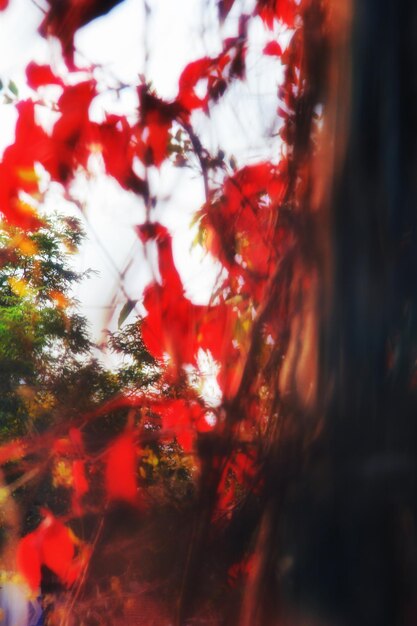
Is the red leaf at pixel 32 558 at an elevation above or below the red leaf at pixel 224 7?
below

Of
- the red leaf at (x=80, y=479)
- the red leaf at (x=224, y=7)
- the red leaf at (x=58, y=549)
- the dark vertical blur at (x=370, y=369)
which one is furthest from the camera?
the red leaf at (x=80, y=479)

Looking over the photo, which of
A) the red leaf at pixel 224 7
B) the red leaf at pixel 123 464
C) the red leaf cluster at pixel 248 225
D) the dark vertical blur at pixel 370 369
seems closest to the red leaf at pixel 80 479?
the red leaf at pixel 123 464

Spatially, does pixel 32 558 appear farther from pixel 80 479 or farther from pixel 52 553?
pixel 52 553

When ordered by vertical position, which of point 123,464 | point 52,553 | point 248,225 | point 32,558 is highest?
point 248,225

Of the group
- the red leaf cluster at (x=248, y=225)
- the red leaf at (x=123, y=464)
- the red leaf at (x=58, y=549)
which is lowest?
the red leaf at (x=58, y=549)

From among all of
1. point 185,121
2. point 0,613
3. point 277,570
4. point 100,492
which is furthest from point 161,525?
point 0,613

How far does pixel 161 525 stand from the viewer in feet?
7.98

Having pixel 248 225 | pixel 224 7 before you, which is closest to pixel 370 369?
pixel 248 225

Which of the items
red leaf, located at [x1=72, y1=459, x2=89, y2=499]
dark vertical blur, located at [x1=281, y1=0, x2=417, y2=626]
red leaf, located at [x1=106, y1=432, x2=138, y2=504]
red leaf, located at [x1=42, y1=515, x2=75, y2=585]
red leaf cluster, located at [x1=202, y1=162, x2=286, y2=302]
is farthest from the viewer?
red leaf, located at [x1=72, y1=459, x2=89, y2=499]

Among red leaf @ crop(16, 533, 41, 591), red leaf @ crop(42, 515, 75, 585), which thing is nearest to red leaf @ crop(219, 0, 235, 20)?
red leaf @ crop(42, 515, 75, 585)

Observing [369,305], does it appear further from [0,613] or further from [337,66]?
[0,613]

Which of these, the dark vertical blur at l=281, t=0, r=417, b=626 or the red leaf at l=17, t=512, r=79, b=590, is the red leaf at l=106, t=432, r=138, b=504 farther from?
the dark vertical blur at l=281, t=0, r=417, b=626

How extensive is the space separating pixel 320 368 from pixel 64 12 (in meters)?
1.62

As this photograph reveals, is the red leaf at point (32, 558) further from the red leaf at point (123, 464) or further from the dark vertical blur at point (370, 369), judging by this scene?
the dark vertical blur at point (370, 369)
